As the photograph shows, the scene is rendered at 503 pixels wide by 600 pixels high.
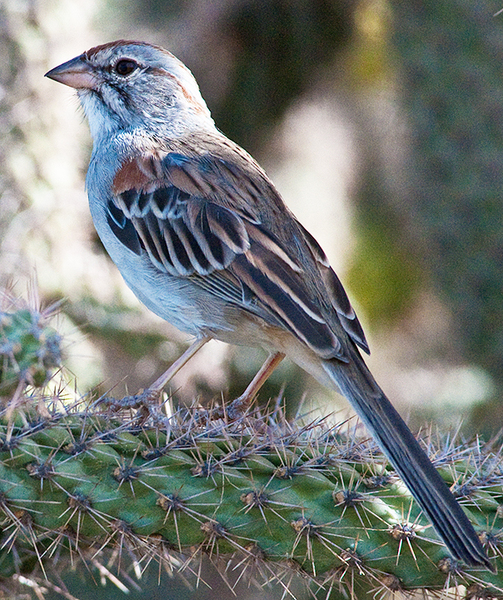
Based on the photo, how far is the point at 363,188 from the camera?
7672mm

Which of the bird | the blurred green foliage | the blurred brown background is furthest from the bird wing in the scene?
the blurred green foliage

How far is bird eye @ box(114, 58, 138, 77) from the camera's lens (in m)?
4.33

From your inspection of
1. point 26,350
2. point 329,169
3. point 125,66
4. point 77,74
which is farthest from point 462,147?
point 26,350

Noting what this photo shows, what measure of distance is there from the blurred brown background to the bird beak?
1257 mm

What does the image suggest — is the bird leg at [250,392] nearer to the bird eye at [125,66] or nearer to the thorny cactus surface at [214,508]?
the thorny cactus surface at [214,508]

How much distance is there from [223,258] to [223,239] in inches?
3.2

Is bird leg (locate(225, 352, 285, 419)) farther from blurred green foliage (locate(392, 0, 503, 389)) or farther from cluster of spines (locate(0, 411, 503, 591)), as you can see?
blurred green foliage (locate(392, 0, 503, 389))

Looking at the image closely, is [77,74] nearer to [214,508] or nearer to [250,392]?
[250,392]

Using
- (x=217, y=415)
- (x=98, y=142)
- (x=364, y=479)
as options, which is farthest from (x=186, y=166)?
(x=364, y=479)

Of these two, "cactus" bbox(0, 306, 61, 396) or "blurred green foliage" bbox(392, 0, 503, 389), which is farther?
"blurred green foliage" bbox(392, 0, 503, 389)

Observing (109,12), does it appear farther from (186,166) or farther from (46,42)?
(186,166)

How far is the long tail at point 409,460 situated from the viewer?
7.97ft

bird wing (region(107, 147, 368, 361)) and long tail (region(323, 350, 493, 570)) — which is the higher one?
bird wing (region(107, 147, 368, 361))

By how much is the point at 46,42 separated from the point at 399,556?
4.30 meters
